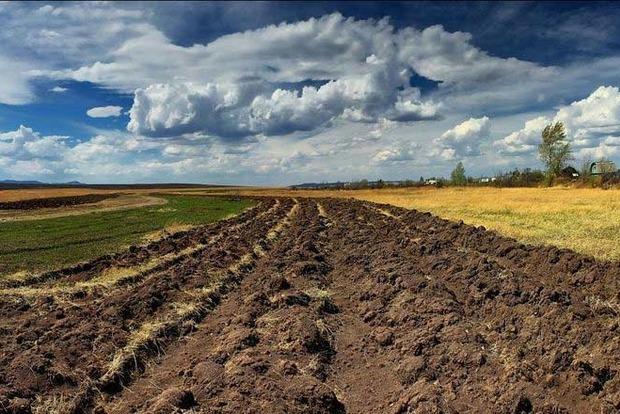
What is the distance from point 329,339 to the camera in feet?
33.7

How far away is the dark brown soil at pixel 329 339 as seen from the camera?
7289mm

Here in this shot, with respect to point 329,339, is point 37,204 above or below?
above

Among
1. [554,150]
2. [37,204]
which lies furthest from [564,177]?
[37,204]

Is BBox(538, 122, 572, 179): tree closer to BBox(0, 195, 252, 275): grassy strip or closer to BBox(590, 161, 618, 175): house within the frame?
BBox(590, 161, 618, 175): house

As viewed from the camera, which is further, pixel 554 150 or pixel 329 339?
pixel 554 150

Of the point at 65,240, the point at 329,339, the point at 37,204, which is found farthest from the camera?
the point at 37,204

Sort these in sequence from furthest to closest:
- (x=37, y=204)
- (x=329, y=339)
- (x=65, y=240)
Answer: (x=37, y=204), (x=65, y=240), (x=329, y=339)

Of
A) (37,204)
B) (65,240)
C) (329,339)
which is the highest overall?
(37,204)

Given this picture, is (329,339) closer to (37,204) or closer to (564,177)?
(37,204)

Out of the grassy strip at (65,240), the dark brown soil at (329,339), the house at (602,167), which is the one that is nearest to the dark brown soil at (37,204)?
the grassy strip at (65,240)

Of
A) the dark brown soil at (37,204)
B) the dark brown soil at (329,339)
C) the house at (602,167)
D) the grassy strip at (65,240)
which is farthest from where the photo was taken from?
the house at (602,167)

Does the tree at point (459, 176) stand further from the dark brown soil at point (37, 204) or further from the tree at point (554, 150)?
the dark brown soil at point (37, 204)

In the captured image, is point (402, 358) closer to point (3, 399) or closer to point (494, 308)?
point (494, 308)

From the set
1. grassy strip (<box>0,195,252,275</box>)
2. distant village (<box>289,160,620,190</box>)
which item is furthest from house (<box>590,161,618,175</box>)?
grassy strip (<box>0,195,252,275</box>)
